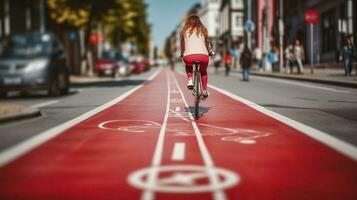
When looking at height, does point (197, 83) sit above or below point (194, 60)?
below

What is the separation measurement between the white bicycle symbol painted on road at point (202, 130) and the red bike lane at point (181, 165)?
0.01 metres

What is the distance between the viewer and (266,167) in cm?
619

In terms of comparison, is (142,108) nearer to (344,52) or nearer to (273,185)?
(273,185)

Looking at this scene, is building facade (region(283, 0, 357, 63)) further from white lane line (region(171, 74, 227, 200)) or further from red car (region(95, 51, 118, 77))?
white lane line (region(171, 74, 227, 200))

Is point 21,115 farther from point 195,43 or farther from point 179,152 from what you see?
point 179,152

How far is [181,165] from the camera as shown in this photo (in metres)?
6.21

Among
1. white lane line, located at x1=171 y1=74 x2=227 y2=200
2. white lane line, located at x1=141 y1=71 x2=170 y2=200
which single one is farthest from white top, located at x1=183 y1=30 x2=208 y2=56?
white lane line, located at x1=171 y1=74 x2=227 y2=200

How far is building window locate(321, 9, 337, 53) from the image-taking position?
1738 inches

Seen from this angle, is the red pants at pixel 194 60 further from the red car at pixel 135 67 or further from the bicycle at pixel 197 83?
the red car at pixel 135 67

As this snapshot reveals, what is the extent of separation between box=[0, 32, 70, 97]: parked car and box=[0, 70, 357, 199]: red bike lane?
8937 millimetres

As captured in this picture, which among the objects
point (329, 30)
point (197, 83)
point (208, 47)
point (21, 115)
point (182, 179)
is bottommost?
point (182, 179)

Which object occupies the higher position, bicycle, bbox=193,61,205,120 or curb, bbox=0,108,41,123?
bicycle, bbox=193,61,205,120

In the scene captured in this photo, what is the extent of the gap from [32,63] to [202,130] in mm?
10465

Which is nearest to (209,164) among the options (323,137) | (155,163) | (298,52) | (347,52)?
(155,163)
